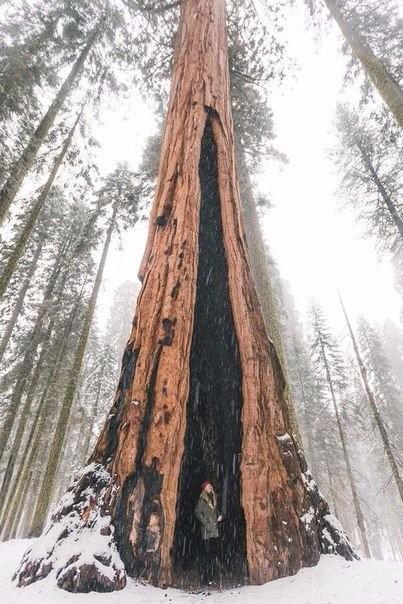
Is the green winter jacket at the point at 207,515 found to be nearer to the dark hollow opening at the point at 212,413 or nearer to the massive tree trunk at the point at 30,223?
the dark hollow opening at the point at 212,413

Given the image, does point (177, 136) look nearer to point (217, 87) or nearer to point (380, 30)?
point (217, 87)

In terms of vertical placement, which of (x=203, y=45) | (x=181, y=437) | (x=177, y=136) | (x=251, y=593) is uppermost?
(x=203, y=45)

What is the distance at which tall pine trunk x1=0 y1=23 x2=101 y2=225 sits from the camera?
8859mm

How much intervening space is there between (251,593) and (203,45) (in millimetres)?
6729

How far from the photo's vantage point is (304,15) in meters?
9.16

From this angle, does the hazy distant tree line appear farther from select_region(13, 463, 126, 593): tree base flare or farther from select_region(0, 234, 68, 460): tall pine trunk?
select_region(13, 463, 126, 593): tree base flare

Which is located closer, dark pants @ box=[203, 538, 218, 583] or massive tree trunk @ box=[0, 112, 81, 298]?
dark pants @ box=[203, 538, 218, 583]

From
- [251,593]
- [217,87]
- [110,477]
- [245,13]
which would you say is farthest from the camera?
[245,13]

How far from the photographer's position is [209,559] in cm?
396

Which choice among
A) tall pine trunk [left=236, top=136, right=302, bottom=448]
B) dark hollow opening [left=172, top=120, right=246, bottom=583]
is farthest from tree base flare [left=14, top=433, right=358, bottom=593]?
tall pine trunk [left=236, top=136, right=302, bottom=448]

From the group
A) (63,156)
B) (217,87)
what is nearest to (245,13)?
→ (217,87)

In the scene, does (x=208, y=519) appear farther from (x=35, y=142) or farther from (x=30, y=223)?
(x=35, y=142)

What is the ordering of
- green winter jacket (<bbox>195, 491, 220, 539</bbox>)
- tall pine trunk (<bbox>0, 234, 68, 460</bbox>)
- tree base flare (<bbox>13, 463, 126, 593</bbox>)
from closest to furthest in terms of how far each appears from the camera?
tree base flare (<bbox>13, 463, 126, 593</bbox>) → green winter jacket (<bbox>195, 491, 220, 539</bbox>) → tall pine trunk (<bbox>0, 234, 68, 460</bbox>)

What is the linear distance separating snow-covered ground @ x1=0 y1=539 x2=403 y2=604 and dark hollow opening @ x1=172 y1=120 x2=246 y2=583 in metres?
0.60
